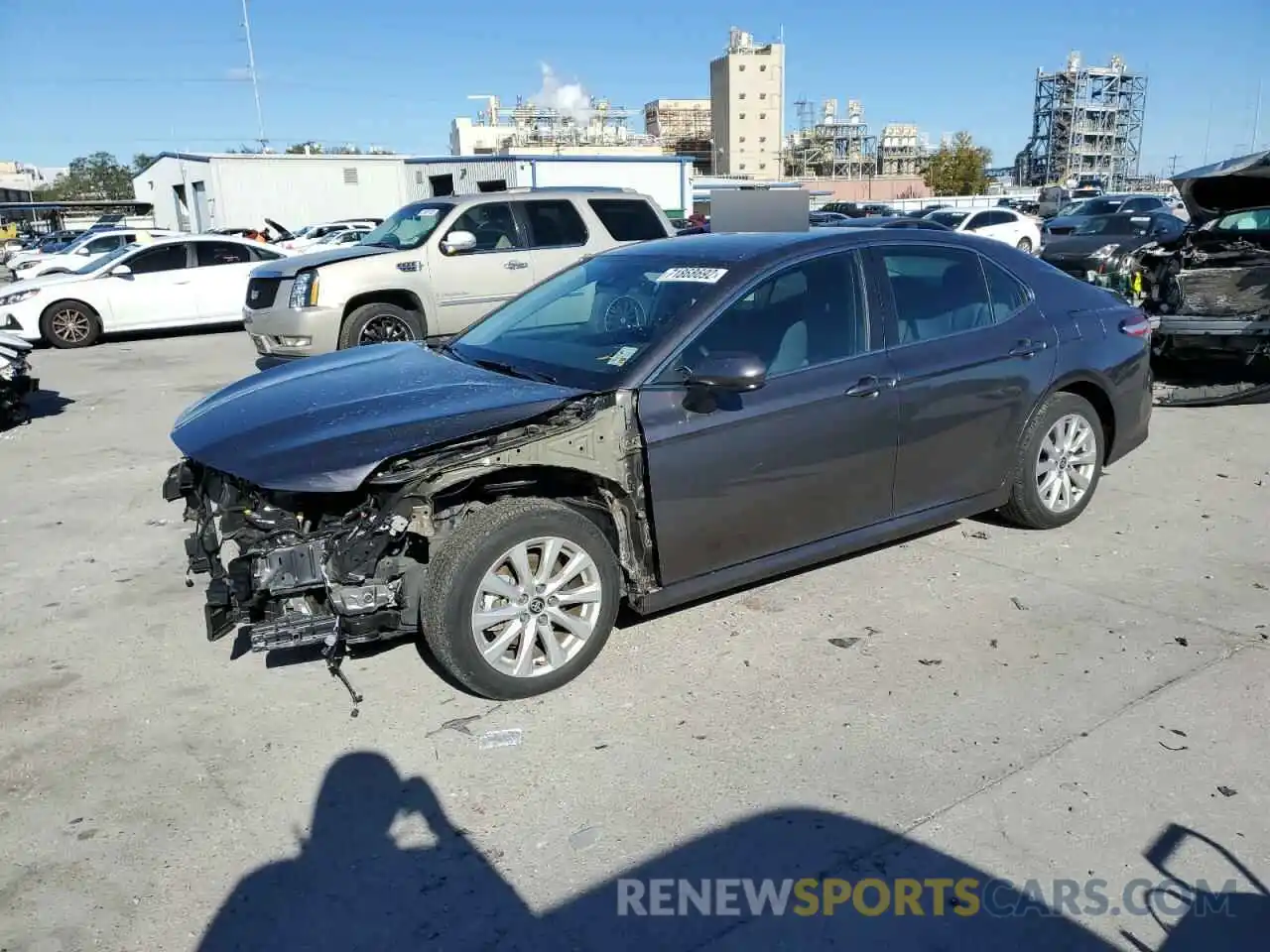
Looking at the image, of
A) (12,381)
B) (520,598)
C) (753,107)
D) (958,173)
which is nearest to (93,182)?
(753,107)

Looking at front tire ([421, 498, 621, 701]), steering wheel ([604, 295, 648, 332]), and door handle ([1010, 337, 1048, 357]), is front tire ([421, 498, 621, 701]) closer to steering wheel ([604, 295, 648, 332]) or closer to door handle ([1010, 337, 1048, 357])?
steering wheel ([604, 295, 648, 332])

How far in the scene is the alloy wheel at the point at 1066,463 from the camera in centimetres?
525

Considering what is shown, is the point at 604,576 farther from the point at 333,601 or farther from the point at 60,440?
the point at 60,440

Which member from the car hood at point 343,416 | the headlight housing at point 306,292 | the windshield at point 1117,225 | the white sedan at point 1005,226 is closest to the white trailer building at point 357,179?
the white sedan at point 1005,226

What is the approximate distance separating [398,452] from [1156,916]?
2.70 m

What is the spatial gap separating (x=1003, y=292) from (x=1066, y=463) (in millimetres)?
1047

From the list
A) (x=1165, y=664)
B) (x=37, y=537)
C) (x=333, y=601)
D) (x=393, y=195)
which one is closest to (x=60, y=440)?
(x=37, y=537)

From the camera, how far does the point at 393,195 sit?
37938 mm

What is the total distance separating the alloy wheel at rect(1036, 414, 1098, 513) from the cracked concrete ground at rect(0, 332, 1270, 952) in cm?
33

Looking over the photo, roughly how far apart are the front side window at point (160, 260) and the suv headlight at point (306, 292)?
6700mm

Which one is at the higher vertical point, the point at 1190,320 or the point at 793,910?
the point at 1190,320

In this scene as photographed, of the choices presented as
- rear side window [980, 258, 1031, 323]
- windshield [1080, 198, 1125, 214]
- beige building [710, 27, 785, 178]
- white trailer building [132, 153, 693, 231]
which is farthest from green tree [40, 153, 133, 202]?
rear side window [980, 258, 1031, 323]

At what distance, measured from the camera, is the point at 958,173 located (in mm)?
97688

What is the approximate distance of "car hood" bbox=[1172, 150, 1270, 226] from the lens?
337 inches
